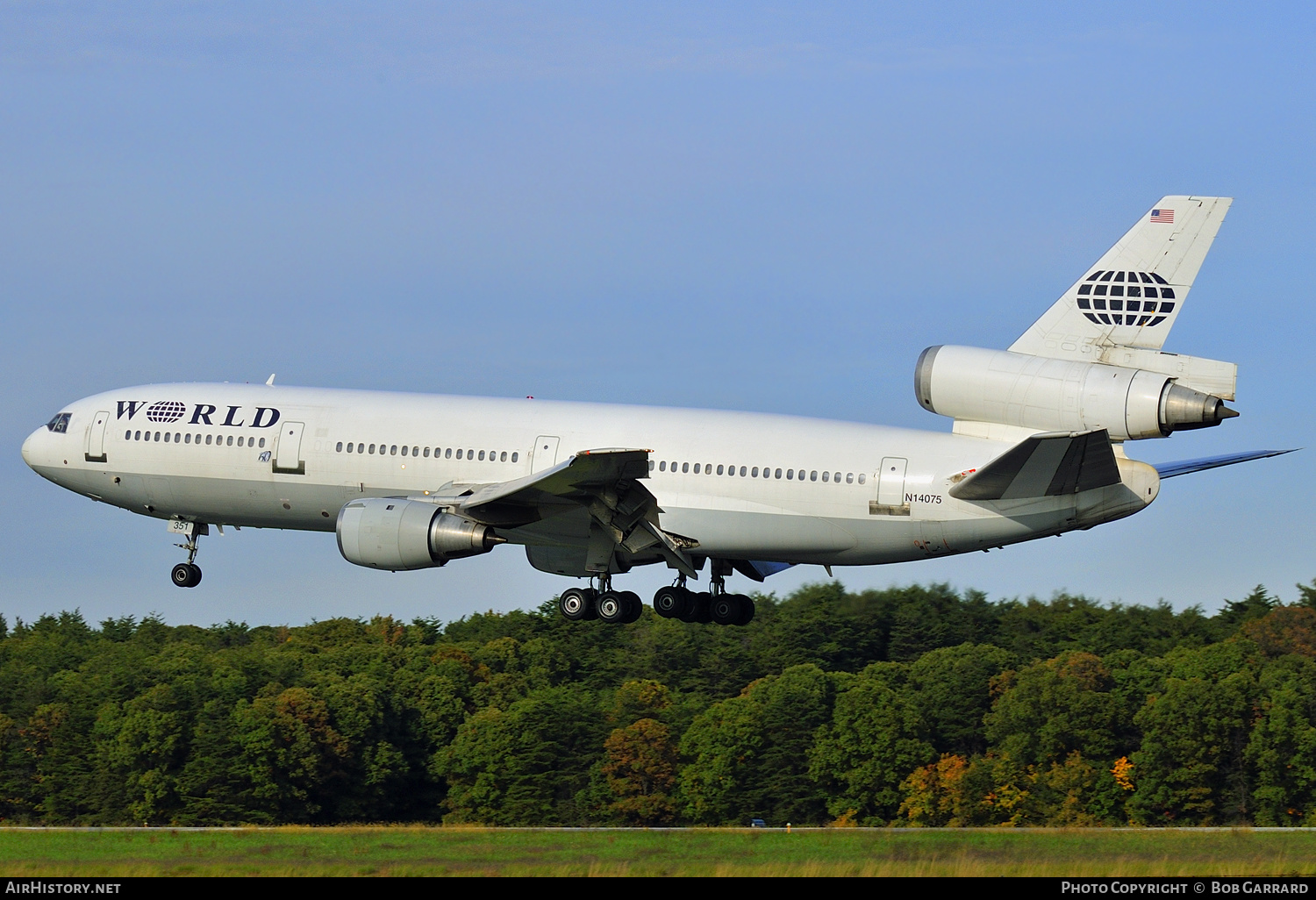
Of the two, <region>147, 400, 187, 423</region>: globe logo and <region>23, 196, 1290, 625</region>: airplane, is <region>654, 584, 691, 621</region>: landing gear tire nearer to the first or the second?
<region>23, 196, 1290, 625</region>: airplane

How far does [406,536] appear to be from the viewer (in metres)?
41.3

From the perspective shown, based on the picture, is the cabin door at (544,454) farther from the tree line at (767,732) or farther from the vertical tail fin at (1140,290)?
the tree line at (767,732)

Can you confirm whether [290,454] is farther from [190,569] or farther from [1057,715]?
[1057,715]

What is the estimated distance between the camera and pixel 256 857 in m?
37.9

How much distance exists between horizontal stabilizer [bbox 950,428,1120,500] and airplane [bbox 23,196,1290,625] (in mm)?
62

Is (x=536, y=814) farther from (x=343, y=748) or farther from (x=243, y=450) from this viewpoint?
(x=243, y=450)

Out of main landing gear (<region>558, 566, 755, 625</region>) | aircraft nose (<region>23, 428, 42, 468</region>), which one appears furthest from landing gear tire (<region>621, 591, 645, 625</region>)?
aircraft nose (<region>23, 428, 42, 468</region>)

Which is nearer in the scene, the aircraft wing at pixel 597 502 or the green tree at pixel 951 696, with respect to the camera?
the aircraft wing at pixel 597 502

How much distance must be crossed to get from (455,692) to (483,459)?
2103 inches

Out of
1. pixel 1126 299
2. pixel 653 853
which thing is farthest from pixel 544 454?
pixel 1126 299

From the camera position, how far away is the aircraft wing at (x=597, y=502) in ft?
132

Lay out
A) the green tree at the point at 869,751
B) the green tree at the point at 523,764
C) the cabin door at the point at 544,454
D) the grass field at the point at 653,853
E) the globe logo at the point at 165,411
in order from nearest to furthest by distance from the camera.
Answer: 1. the grass field at the point at 653,853
2. the cabin door at the point at 544,454
3. the globe logo at the point at 165,411
4. the green tree at the point at 869,751
5. the green tree at the point at 523,764

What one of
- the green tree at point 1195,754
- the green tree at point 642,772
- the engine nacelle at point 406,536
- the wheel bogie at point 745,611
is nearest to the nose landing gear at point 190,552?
the engine nacelle at point 406,536

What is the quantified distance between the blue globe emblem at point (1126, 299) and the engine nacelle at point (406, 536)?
1530 cm
